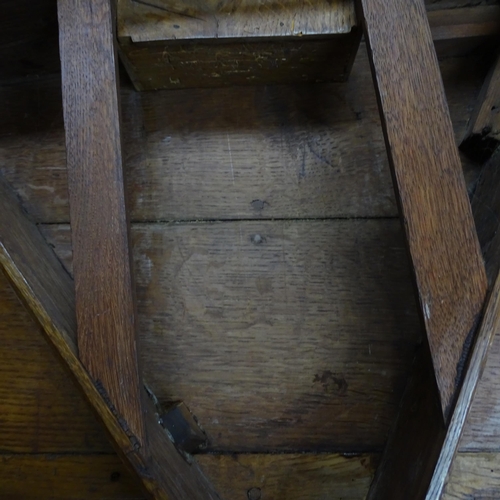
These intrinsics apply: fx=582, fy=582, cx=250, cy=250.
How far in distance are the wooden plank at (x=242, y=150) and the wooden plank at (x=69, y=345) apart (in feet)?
0.37

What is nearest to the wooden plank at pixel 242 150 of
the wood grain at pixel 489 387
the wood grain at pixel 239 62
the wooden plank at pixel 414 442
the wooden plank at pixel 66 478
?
the wood grain at pixel 239 62

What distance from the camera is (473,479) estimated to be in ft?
2.24

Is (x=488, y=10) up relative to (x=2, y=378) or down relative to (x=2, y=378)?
up

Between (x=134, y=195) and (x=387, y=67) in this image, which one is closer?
(x=387, y=67)

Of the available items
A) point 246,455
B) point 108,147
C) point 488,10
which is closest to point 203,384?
point 246,455

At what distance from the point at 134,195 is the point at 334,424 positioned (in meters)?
0.49

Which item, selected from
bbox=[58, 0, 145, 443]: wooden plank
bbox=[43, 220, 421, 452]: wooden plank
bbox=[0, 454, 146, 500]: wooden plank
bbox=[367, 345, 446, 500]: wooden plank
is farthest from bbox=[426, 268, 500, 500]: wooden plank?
bbox=[0, 454, 146, 500]: wooden plank

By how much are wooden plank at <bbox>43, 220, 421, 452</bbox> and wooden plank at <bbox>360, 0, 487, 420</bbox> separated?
21cm

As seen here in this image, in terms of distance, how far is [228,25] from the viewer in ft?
2.83

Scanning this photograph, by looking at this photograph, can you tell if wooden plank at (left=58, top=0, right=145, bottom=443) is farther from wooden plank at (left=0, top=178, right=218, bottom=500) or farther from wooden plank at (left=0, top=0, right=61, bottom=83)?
wooden plank at (left=0, top=0, right=61, bottom=83)

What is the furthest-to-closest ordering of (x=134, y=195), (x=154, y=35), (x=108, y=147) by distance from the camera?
1. (x=134, y=195)
2. (x=154, y=35)
3. (x=108, y=147)

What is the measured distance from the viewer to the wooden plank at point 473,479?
2.19 ft

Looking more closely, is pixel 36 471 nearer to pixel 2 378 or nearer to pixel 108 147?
pixel 2 378

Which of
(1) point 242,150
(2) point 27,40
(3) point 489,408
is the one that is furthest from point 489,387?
(2) point 27,40
